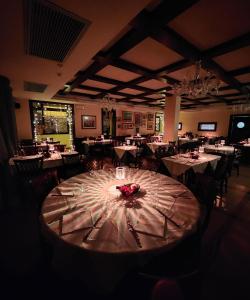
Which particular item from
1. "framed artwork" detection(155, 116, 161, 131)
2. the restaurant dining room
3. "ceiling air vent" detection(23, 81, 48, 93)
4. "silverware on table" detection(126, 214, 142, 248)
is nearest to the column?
the restaurant dining room

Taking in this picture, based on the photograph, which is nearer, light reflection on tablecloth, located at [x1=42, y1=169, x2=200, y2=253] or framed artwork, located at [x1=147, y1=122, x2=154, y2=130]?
light reflection on tablecloth, located at [x1=42, y1=169, x2=200, y2=253]

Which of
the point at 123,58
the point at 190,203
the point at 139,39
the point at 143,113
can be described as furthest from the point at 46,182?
the point at 143,113

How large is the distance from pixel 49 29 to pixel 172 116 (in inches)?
226

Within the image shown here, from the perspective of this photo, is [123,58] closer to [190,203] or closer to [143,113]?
[190,203]

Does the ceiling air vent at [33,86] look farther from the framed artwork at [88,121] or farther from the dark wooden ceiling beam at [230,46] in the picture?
the dark wooden ceiling beam at [230,46]

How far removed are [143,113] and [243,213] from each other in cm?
1027

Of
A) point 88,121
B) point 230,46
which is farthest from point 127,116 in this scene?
point 230,46

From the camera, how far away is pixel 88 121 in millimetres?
8969

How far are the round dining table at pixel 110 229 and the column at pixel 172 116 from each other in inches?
223

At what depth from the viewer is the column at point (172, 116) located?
6.63m

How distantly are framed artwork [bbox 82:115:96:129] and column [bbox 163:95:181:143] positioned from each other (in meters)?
4.51

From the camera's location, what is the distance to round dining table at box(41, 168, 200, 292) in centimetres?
85

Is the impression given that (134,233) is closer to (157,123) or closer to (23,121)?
(23,121)

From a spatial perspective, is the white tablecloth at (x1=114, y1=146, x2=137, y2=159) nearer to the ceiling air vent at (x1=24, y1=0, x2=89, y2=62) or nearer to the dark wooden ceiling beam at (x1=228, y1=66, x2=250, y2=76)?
the ceiling air vent at (x1=24, y1=0, x2=89, y2=62)
